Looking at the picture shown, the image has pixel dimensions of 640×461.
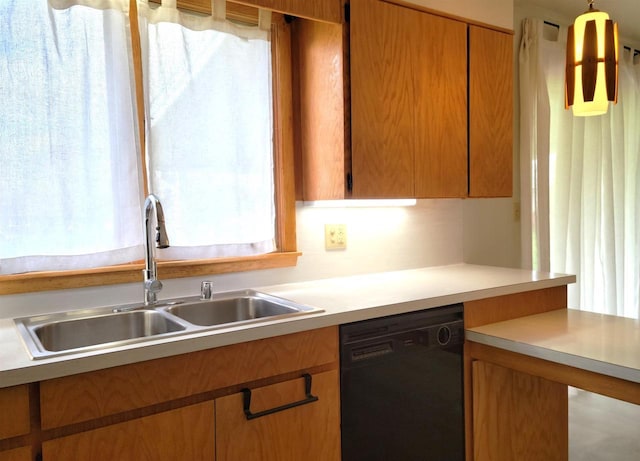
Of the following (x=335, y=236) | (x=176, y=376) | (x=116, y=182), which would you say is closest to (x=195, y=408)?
(x=176, y=376)

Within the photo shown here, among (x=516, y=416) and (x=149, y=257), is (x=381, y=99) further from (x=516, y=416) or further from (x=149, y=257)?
(x=516, y=416)

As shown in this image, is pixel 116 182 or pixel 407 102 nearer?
pixel 116 182

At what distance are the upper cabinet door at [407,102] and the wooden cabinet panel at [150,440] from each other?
1029 mm

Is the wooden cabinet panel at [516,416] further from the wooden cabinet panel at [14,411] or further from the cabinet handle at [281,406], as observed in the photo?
the wooden cabinet panel at [14,411]

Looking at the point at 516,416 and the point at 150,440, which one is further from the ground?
the point at 150,440

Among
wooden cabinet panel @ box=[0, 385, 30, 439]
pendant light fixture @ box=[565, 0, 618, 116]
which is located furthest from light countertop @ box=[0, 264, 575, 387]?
pendant light fixture @ box=[565, 0, 618, 116]

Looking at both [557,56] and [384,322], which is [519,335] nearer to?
[384,322]

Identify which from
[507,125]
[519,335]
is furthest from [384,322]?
[507,125]

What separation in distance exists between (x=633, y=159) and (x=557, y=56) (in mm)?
1309

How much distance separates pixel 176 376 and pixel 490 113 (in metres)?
1.82

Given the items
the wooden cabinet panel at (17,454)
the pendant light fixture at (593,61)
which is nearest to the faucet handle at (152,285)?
the wooden cabinet panel at (17,454)

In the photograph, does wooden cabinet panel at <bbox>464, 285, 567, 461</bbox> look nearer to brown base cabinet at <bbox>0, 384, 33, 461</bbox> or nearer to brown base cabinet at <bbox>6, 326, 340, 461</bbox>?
brown base cabinet at <bbox>6, 326, 340, 461</bbox>

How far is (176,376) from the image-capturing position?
1.27m

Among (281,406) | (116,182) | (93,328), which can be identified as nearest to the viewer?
(281,406)
